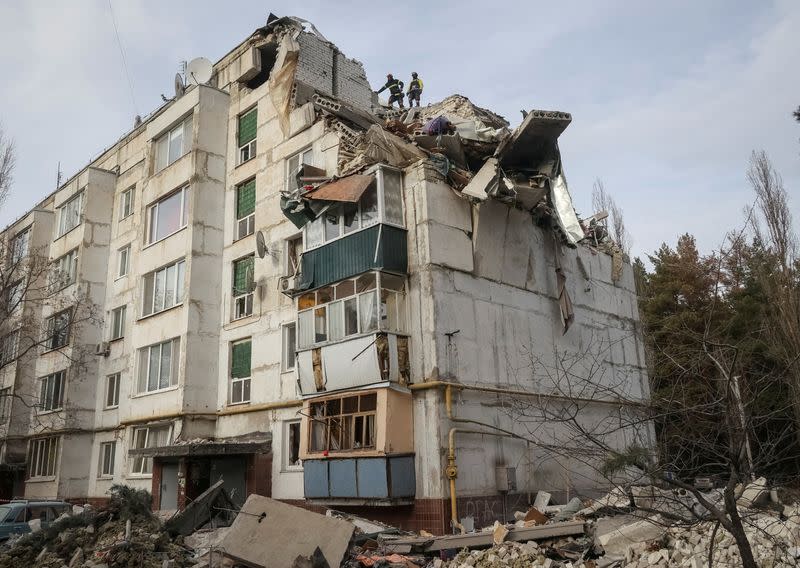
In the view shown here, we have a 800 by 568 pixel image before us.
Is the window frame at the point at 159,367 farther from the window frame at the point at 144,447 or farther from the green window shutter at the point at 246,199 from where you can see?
the green window shutter at the point at 246,199

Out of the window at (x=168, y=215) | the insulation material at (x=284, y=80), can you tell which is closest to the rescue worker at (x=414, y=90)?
the insulation material at (x=284, y=80)

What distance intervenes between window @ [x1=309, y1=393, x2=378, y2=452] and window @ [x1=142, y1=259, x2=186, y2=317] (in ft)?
26.8

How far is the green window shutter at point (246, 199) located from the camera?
74.3 ft

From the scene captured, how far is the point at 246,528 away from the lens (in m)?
12.0

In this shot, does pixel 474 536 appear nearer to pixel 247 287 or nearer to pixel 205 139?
pixel 247 287

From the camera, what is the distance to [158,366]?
74.6ft

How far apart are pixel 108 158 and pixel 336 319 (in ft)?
67.7

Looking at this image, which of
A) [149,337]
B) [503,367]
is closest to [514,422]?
[503,367]

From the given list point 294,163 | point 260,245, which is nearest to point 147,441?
point 260,245

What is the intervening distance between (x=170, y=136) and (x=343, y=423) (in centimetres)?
1522

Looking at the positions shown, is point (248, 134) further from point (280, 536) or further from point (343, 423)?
point (280, 536)

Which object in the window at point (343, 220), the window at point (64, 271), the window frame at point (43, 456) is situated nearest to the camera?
the window at point (343, 220)

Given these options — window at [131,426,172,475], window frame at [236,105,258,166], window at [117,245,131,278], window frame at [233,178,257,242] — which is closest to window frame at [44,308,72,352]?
window at [117,245,131,278]

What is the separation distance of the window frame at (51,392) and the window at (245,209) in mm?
11221
